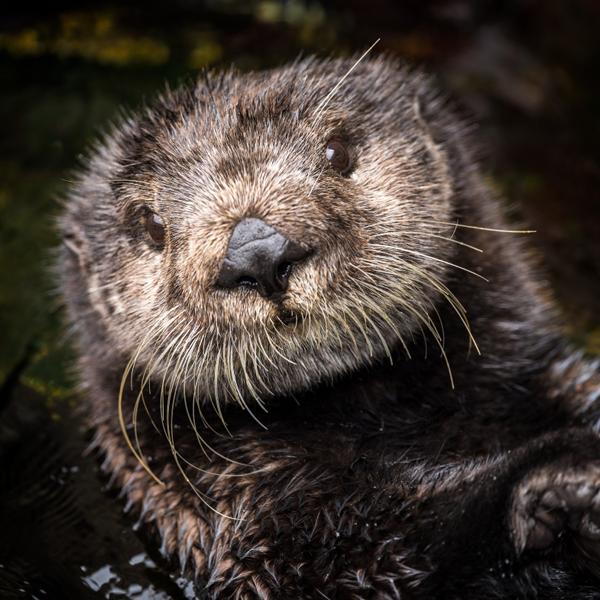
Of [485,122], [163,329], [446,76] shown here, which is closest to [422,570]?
[163,329]

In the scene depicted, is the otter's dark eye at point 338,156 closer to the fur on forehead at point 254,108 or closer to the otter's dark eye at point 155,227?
the fur on forehead at point 254,108

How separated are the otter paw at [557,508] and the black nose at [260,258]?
1.14 metres

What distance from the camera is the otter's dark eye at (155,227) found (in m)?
3.78

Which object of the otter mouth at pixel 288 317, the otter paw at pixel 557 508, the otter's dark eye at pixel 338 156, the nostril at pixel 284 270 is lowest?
the otter paw at pixel 557 508

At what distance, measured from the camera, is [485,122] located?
279 inches

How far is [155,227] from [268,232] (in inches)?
30.9

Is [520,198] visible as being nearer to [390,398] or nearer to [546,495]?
[390,398]

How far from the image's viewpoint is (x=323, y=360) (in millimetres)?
3568

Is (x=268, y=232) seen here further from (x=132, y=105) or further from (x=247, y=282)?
(x=132, y=105)

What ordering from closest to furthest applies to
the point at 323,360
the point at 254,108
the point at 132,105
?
the point at 323,360, the point at 254,108, the point at 132,105

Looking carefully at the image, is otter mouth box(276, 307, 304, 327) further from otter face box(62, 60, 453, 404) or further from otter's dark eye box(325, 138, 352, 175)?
otter's dark eye box(325, 138, 352, 175)

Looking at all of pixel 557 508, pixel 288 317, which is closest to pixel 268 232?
pixel 288 317

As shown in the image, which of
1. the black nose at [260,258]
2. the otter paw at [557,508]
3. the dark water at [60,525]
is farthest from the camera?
the dark water at [60,525]

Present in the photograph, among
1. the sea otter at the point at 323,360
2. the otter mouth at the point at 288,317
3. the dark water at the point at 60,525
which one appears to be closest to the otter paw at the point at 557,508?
the sea otter at the point at 323,360
